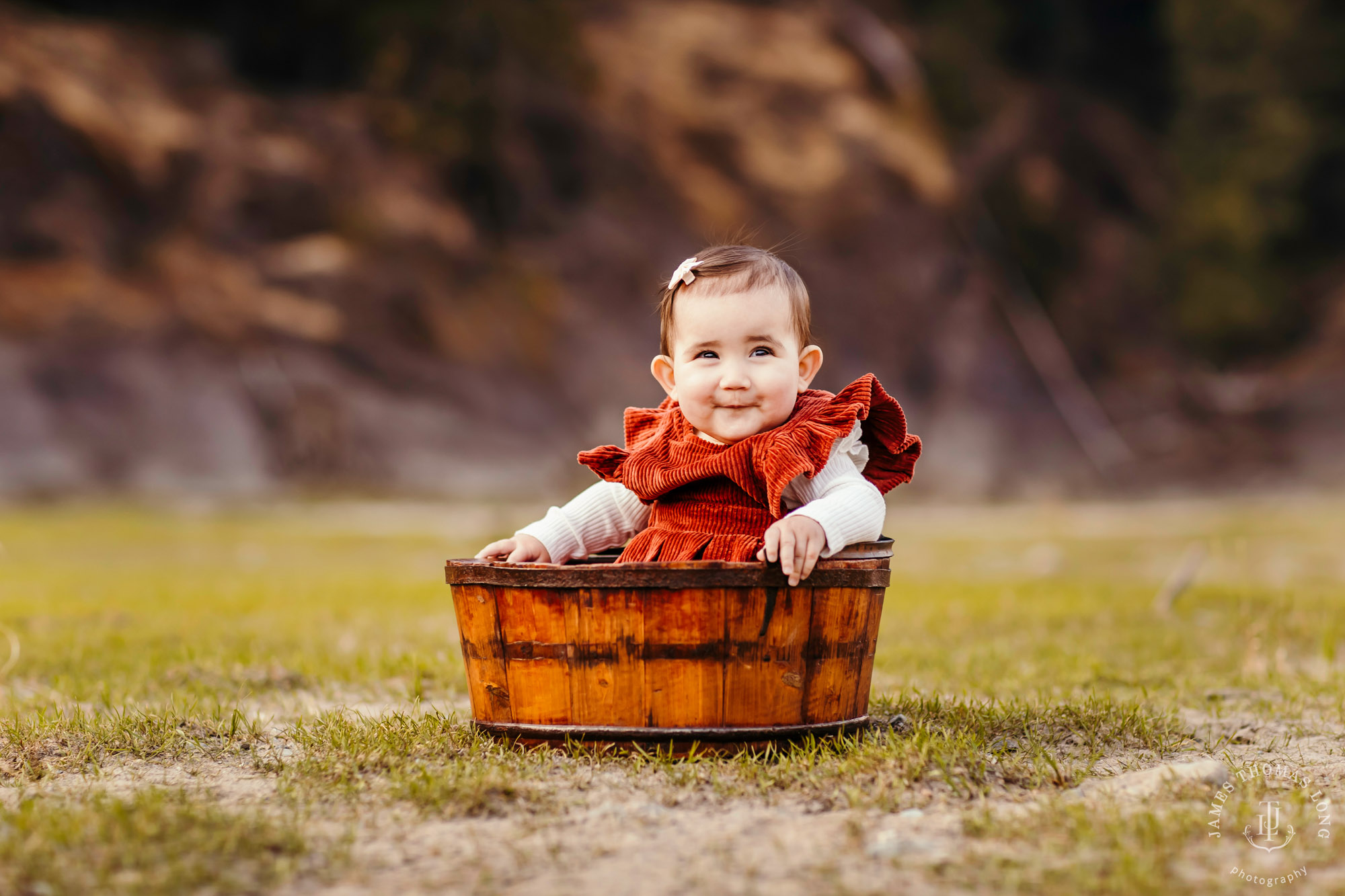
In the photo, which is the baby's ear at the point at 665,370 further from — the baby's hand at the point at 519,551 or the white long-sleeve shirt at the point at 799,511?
the baby's hand at the point at 519,551

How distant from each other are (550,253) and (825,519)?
23.1 m

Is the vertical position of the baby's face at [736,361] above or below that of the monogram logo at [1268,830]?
above

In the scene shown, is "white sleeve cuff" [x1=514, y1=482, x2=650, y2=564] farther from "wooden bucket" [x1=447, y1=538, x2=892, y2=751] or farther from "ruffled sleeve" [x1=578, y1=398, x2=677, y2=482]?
"wooden bucket" [x1=447, y1=538, x2=892, y2=751]

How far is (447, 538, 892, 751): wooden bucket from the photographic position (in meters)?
2.93


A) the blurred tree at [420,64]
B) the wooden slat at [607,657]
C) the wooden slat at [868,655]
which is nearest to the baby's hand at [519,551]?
the wooden slat at [607,657]

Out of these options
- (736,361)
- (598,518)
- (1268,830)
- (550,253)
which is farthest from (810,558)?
(550,253)

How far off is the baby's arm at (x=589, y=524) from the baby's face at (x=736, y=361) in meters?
0.38

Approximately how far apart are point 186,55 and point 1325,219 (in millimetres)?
26003

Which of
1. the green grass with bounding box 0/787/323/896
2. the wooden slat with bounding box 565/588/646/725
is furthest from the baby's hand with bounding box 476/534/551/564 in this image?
the green grass with bounding box 0/787/323/896

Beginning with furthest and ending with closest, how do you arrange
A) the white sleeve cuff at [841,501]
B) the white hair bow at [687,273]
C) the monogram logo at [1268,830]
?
1. the white hair bow at [687,273]
2. the white sleeve cuff at [841,501]
3. the monogram logo at [1268,830]

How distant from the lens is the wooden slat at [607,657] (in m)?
2.95

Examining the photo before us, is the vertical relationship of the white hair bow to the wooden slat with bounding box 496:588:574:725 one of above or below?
above

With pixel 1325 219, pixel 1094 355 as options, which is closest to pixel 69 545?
pixel 1094 355

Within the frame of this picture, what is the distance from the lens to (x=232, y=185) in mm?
23203
